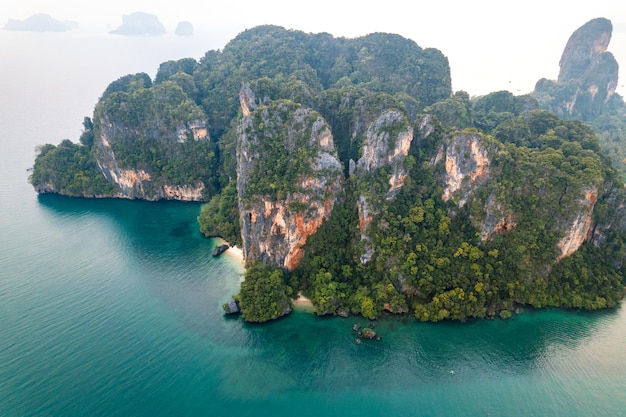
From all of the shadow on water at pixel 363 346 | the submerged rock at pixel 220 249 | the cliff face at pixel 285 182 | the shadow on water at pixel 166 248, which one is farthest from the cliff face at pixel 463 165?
the submerged rock at pixel 220 249

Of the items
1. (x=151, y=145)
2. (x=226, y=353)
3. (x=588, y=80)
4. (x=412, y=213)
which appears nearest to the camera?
(x=226, y=353)

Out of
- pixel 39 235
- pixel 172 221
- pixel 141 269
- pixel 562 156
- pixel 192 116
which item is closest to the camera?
pixel 562 156

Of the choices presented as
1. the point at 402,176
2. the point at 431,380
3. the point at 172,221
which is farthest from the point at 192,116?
the point at 431,380

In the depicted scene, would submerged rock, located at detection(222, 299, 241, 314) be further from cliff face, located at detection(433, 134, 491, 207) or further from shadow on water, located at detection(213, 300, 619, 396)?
cliff face, located at detection(433, 134, 491, 207)

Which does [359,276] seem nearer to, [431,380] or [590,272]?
[431,380]

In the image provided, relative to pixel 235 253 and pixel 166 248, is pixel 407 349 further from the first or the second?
pixel 166 248

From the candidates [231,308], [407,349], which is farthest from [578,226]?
[231,308]

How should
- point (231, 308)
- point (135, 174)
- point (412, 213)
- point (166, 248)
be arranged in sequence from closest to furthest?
point (231, 308)
point (412, 213)
point (166, 248)
point (135, 174)
